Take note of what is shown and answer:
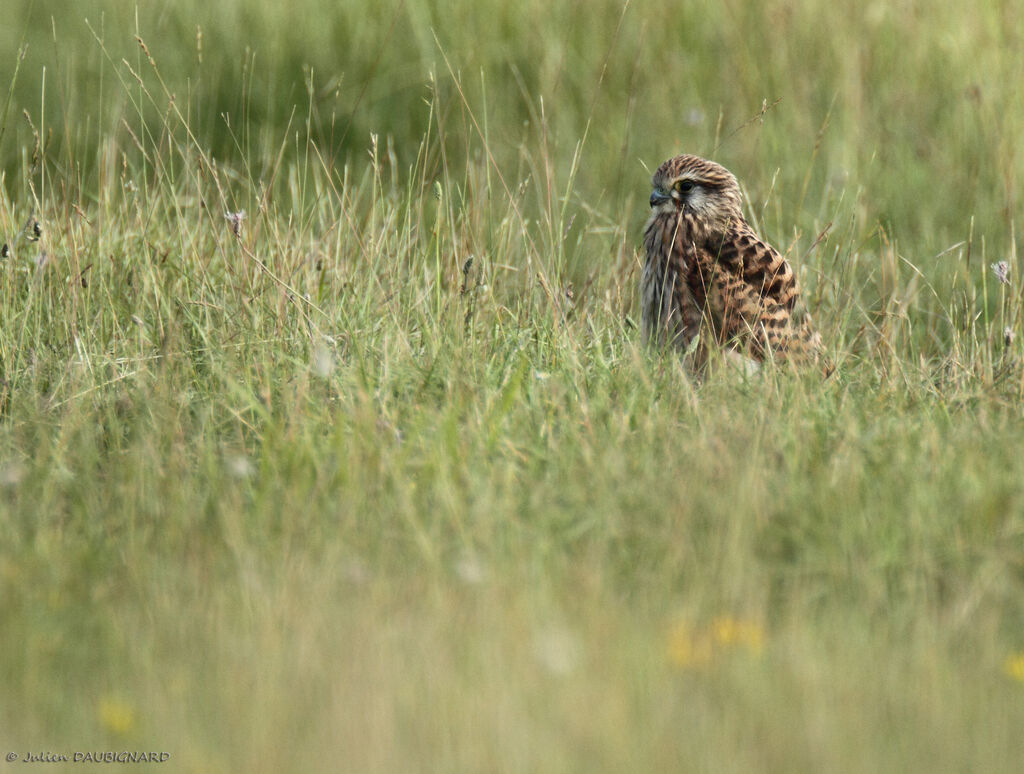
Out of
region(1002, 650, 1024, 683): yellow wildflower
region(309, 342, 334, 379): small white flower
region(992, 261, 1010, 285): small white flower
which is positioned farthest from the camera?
region(992, 261, 1010, 285): small white flower

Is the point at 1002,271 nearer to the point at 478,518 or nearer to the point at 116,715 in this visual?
the point at 478,518

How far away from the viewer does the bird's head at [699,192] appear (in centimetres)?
536

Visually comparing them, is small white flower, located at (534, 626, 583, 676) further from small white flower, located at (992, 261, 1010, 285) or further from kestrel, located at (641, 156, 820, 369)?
small white flower, located at (992, 261, 1010, 285)

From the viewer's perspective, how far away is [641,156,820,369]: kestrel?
16.8ft

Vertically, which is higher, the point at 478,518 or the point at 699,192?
the point at 699,192

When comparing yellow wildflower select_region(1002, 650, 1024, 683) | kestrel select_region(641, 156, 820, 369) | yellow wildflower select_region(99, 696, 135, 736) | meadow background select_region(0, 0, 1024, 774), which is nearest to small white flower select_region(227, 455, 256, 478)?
meadow background select_region(0, 0, 1024, 774)

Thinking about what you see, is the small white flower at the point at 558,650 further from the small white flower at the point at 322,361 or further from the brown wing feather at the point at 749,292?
the brown wing feather at the point at 749,292

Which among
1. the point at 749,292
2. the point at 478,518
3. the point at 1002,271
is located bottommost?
the point at 478,518

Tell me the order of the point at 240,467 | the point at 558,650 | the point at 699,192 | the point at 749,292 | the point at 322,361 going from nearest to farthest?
the point at 558,650, the point at 240,467, the point at 322,361, the point at 749,292, the point at 699,192

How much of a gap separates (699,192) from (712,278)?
0.41 metres

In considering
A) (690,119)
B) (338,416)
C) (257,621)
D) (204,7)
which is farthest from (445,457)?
(204,7)

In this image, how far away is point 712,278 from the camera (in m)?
5.19

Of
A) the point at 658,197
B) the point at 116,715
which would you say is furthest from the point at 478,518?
the point at 658,197

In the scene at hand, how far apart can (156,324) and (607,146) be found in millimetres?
3094
